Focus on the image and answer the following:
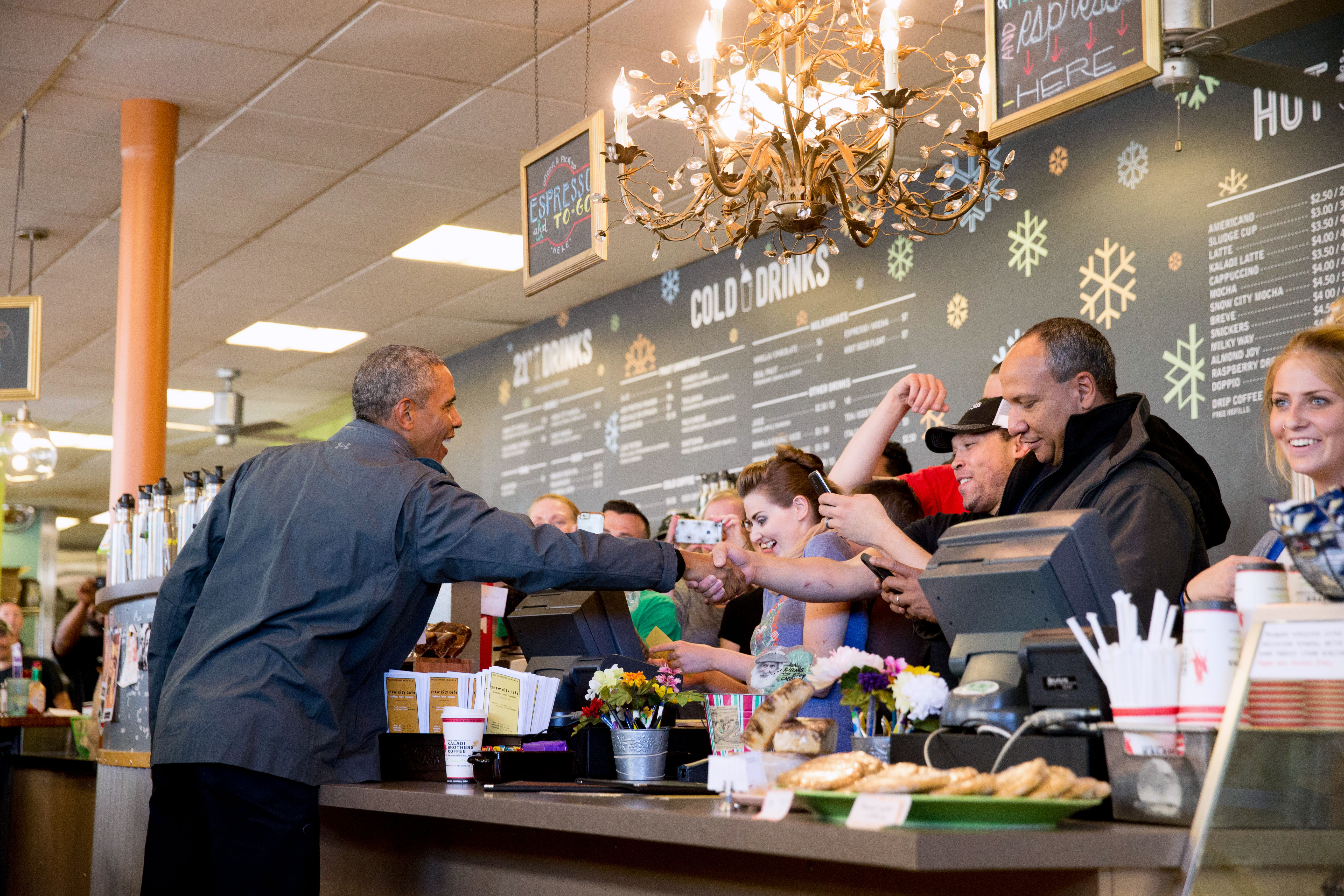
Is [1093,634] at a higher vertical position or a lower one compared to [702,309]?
lower

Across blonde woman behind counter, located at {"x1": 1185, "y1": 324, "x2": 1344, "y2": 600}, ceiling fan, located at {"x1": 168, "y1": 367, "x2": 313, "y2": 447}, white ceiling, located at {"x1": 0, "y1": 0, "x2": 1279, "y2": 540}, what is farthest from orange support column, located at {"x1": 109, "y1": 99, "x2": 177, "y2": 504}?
ceiling fan, located at {"x1": 168, "y1": 367, "x2": 313, "y2": 447}

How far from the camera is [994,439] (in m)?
3.12

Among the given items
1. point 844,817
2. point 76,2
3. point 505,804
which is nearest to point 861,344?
point 76,2

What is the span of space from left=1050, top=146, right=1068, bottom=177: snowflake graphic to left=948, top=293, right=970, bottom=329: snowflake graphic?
63 centimetres

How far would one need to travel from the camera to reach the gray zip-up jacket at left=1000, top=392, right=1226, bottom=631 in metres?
2.18

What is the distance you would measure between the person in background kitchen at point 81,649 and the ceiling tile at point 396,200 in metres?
2.93

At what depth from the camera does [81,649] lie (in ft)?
25.8

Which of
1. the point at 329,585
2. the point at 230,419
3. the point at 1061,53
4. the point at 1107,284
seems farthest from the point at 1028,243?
the point at 230,419

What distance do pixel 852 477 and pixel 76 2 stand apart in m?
2.81

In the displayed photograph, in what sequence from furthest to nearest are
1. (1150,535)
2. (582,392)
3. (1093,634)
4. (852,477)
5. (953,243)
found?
1. (582,392)
2. (953,243)
3. (852,477)
4. (1150,535)
5. (1093,634)

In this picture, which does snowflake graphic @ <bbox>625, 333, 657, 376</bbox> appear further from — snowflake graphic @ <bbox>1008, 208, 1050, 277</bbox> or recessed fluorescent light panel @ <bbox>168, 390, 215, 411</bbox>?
recessed fluorescent light panel @ <bbox>168, 390, 215, 411</bbox>

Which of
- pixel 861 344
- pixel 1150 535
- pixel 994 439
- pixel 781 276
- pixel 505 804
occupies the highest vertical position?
pixel 781 276

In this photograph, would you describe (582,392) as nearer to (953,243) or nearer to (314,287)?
(314,287)

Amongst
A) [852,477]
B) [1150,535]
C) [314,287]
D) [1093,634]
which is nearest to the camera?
[1093,634]
